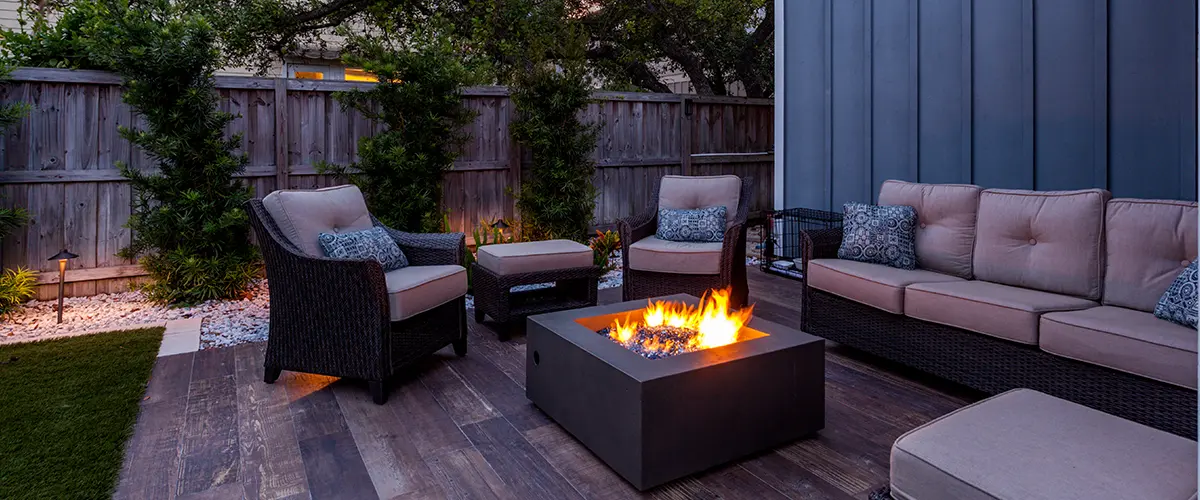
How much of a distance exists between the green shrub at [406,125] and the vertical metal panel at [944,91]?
3349 mm

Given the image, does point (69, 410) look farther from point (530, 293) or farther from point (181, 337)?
point (530, 293)

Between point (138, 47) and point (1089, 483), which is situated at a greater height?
point (138, 47)

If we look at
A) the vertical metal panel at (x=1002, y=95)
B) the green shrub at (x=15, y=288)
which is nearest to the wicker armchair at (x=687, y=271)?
the vertical metal panel at (x=1002, y=95)

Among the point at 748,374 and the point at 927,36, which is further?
the point at 927,36

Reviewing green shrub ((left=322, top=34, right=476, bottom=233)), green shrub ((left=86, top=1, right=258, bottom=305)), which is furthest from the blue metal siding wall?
green shrub ((left=86, top=1, right=258, bottom=305))

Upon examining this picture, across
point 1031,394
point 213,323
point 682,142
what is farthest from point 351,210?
point 682,142

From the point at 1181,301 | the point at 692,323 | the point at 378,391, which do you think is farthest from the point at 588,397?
the point at 1181,301

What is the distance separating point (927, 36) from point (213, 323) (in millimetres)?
5023

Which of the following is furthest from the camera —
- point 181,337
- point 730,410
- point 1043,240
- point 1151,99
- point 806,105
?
point 806,105

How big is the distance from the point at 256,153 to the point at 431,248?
2.46m

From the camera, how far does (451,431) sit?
8.18ft

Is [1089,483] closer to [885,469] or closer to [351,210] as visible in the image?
[885,469]

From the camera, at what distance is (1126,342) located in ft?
7.26

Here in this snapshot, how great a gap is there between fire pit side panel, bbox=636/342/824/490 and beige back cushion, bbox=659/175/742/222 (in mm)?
2359
